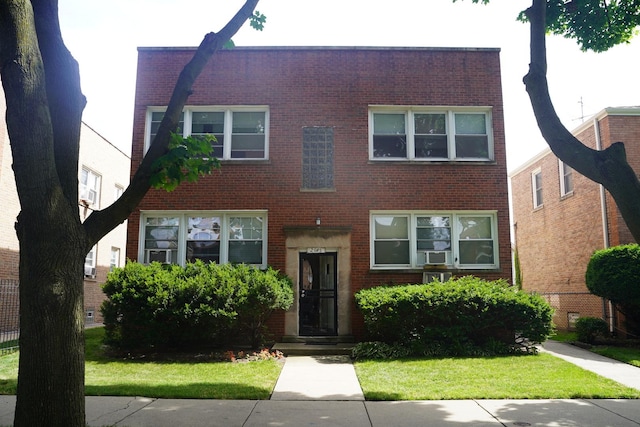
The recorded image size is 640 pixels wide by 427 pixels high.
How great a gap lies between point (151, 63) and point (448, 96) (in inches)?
320

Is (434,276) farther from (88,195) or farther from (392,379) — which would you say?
(88,195)

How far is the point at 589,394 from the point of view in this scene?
7809 mm

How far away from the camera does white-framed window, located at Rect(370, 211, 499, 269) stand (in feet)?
46.0

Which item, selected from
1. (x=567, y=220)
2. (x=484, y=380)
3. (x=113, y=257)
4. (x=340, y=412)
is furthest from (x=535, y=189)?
(x=113, y=257)

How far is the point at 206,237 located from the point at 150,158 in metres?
8.59

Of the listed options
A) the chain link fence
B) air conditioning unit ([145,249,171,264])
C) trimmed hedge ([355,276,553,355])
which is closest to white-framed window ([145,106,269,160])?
air conditioning unit ([145,249,171,264])

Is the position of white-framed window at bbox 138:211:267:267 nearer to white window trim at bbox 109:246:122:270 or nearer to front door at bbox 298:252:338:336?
front door at bbox 298:252:338:336

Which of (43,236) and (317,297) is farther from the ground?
(43,236)

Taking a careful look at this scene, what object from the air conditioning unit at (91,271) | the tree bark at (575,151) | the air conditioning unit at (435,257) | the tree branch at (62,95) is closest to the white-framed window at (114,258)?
the air conditioning unit at (91,271)

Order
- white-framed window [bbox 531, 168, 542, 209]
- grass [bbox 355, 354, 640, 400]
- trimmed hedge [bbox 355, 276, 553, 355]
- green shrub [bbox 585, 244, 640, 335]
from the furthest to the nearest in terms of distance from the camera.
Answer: white-framed window [bbox 531, 168, 542, 209] < green shrub [bbox 585, 244, 640, 335] < trimmed hedge [bbox 355, 276, 553, 355] < grass [bbox 355, 354, 640, 400]

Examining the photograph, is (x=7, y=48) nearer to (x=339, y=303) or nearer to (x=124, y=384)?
(x=124, y=384)

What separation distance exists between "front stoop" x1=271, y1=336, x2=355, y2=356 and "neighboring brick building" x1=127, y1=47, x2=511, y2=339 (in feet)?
0.83

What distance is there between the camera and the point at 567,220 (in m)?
19.1

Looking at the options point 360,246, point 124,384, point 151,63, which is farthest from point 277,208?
point 124,384
